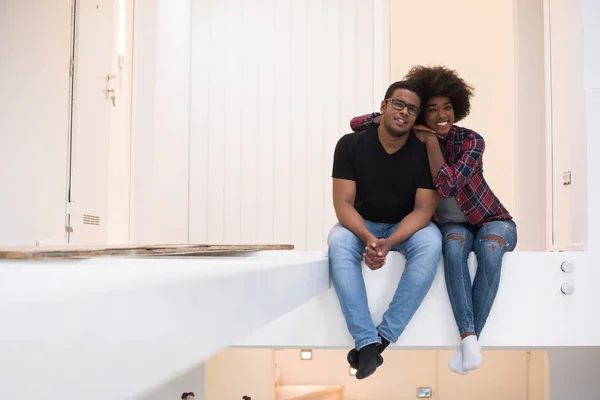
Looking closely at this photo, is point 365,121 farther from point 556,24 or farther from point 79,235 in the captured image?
point 79,235

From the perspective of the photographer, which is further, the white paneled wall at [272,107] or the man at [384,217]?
the white paneled wall at [272,107]

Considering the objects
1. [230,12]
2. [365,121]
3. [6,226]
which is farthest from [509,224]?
[230,12]

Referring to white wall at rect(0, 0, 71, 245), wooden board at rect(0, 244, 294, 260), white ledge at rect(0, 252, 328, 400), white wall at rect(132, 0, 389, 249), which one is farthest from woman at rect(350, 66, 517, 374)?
white ledge at rect(0, 252, 328, 400)

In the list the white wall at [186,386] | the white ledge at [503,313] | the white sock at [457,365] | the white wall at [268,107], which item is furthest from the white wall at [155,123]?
the white sock at [457,365]

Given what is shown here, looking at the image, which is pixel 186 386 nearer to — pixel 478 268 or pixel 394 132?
pixel 478 268

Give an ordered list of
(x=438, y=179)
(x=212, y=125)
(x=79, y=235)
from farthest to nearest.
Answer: (x=212, y=125) → (x=79, y=235) → (x=438, y=179)

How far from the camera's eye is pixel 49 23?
332 cm

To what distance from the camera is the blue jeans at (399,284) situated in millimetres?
2686

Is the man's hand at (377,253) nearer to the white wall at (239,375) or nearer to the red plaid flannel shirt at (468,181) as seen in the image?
the red plaid flannel shirt at (468,181)

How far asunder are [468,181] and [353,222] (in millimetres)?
471

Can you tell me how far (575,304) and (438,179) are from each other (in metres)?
0.86

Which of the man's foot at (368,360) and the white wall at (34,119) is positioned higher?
the white wall at (34,119)

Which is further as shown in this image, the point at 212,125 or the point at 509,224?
the point at 212,125

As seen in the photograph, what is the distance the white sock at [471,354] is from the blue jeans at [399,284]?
9.2 inches
